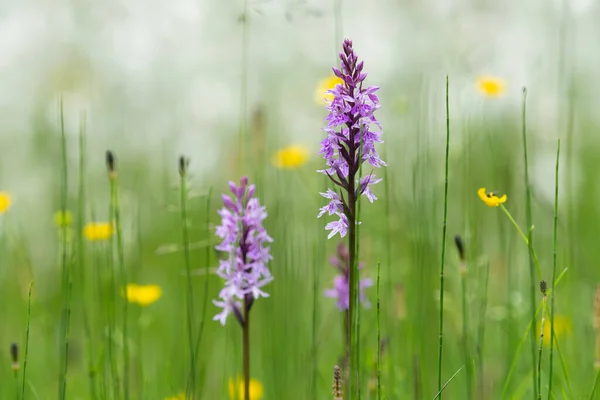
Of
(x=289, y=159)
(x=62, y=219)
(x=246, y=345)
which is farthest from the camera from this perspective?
(x=289, y=159)

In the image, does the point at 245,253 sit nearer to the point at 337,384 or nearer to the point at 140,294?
the point at 337,384

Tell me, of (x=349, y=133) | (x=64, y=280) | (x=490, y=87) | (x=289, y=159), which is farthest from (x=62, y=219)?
(x=490, y=87)

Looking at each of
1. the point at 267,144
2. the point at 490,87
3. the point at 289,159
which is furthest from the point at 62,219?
the point at 267,144

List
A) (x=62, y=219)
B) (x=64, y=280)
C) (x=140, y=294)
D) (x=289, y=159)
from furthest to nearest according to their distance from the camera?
(x=289, y=159) → (x=140, y=294) → (x=64, y=280) → (x=62, y=219)

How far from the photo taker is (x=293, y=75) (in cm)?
520

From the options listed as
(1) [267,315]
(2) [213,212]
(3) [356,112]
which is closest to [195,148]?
(2) [213,212]

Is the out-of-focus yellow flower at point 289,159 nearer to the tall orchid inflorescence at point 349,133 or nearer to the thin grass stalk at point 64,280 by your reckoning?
the thin grass stalk at point 64,280

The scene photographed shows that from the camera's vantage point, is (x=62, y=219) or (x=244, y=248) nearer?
(x=244, y=248)

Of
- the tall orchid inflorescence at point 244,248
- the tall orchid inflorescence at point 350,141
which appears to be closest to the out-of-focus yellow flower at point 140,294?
the tall orchid inflorescence at point 244,248

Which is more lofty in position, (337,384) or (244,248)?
(244,248)

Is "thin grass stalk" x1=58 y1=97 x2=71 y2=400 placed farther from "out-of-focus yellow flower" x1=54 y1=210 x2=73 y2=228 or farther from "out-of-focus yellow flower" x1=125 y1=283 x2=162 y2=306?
"out-of-focus yellow flower" x1=125 y1=283 x2=162 y2=306

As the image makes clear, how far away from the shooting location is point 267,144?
14.9ft

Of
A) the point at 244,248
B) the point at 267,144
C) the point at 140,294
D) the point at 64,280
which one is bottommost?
the point at 140,294

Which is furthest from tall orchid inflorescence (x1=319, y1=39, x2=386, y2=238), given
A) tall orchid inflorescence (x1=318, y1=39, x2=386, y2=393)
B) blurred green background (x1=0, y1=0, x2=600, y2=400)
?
blurred green background (x1=0, y1=0, x2=600, y2=400)
